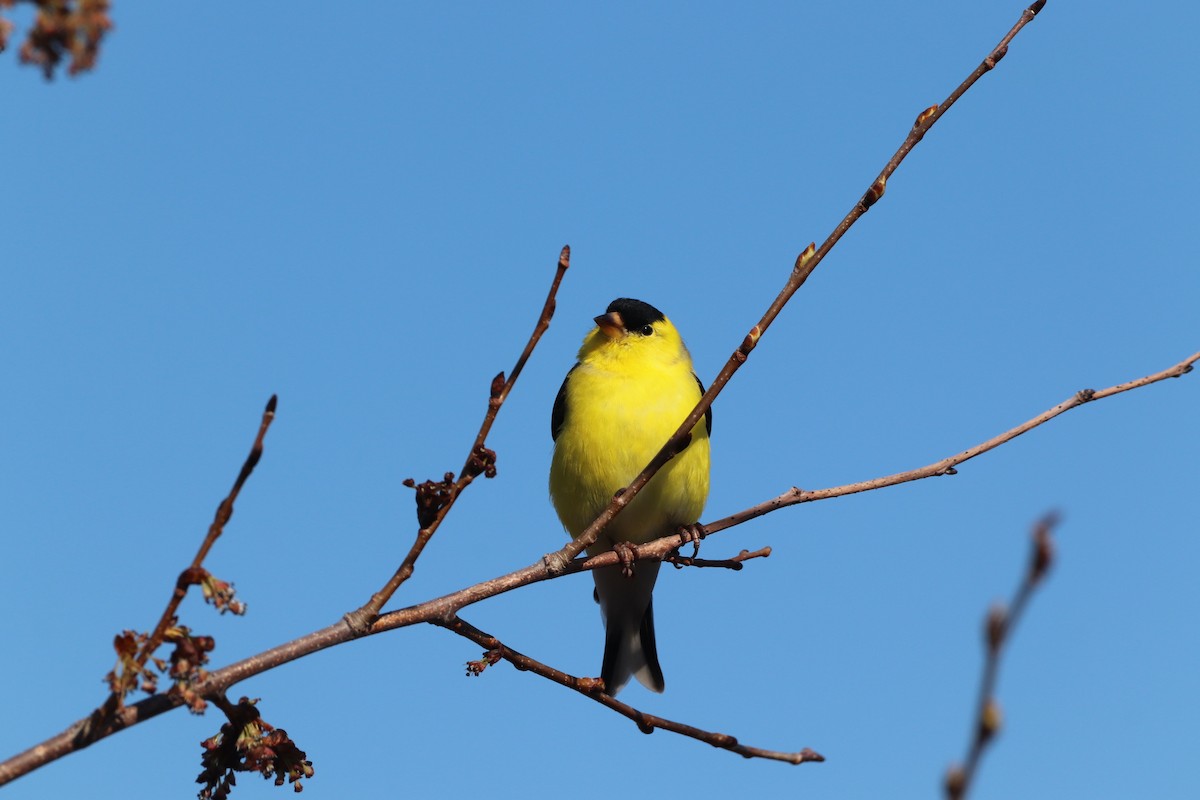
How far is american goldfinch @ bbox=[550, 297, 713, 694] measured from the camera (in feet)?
17.3

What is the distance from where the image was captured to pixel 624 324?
5.95 meters

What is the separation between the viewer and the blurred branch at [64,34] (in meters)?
1.38

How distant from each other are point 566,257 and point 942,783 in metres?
1.69

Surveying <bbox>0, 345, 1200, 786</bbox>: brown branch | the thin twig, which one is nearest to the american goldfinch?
<bbox>0, 345, 1200, 786</bbox>: brown branch

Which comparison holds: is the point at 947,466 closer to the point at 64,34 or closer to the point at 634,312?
the point at 64,34

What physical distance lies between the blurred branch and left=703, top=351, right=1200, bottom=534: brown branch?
1987 millimetres

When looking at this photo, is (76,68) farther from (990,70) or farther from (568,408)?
(568,408)

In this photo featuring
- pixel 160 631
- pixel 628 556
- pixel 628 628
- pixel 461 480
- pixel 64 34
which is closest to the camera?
pixel 64 34

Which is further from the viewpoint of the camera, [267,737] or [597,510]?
[597,510]

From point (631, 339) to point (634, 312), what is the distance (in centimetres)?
17

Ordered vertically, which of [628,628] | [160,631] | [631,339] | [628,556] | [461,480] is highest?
[631,339]

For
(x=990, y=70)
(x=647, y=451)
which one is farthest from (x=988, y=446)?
(x=647, y=451)

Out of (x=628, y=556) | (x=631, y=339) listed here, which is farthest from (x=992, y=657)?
(x=631, y=339)

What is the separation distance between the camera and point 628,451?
525cm
